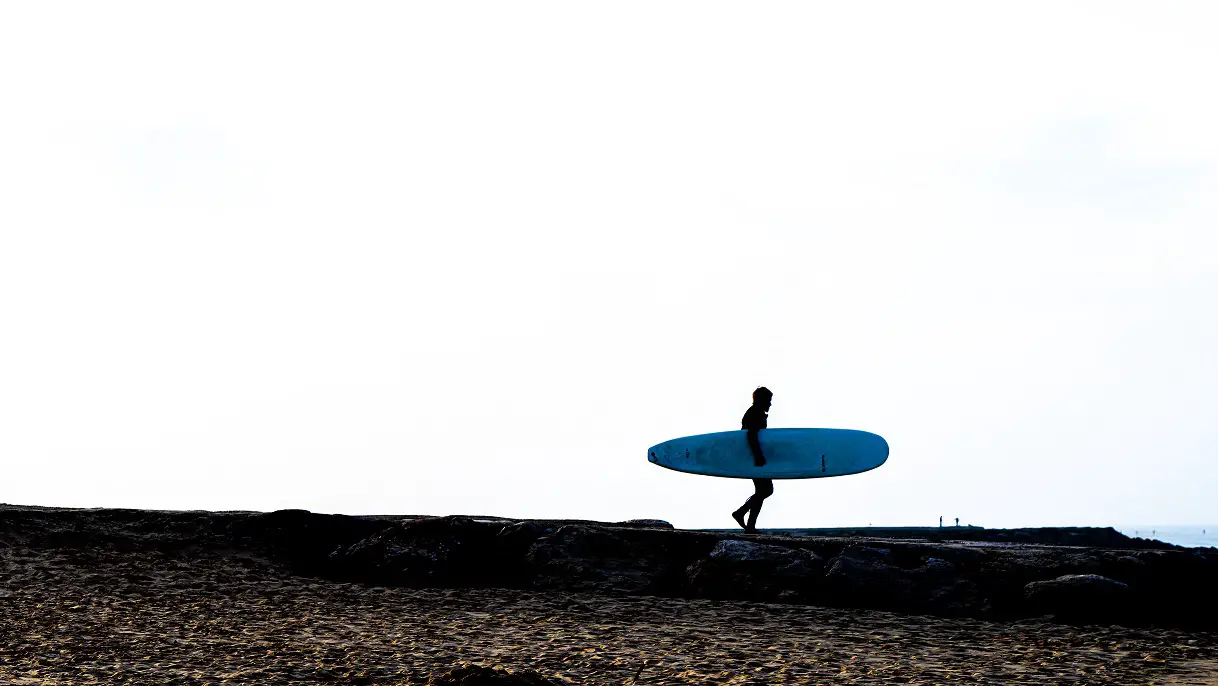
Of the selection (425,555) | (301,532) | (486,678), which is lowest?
(486,678)

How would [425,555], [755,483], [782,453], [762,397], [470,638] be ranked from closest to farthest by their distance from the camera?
[470,638]
[425,555]
[755,483]
[762,397]
[782,453]

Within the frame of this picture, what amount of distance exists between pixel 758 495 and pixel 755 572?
1.78m

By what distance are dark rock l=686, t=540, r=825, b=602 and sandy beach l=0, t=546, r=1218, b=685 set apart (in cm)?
20

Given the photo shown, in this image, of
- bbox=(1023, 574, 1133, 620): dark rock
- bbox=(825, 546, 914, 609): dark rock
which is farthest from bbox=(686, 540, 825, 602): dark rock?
bbox=(1023, 574, 1133, 620): dark rock

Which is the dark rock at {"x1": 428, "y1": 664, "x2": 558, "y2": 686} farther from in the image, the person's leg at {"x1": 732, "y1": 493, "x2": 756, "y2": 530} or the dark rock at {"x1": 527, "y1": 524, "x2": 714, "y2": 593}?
the person's leg at {"x1": 732, "y1": 493, "x2": 756, "y2": 530}

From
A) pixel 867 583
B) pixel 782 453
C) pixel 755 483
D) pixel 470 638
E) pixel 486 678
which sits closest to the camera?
pixel 486 678

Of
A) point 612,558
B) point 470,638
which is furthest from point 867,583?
point 470,638

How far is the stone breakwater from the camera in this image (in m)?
6.63

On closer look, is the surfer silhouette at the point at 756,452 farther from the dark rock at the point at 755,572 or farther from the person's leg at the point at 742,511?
the dark rock at the point at 755,572

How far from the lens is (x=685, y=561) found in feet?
23.6

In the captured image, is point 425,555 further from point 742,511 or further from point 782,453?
point 782,453

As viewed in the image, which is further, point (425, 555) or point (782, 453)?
point (782, 453)

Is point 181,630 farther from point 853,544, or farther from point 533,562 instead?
point 853,544

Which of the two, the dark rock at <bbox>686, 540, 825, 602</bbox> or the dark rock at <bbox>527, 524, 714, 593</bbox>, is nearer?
the dark rock at <bbox>686, 540, 825, 602</bbox>
